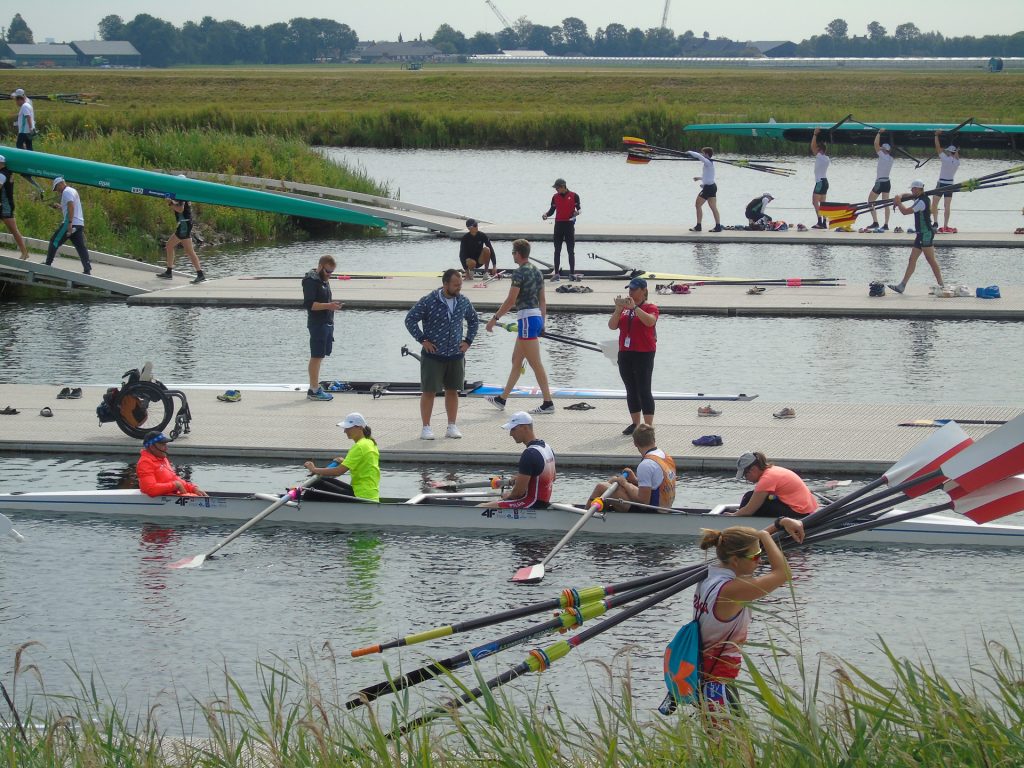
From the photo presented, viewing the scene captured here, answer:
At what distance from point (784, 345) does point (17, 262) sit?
15021 millimetres

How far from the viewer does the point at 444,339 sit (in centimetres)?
1539

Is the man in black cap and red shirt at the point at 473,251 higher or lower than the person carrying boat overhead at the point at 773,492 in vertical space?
higher

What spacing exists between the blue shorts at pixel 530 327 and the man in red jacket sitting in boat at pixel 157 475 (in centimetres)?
464

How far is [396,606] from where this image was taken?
11.4 meters

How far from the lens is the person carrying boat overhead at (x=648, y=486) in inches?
496

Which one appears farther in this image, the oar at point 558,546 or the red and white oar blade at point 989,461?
the oar at point 558,546

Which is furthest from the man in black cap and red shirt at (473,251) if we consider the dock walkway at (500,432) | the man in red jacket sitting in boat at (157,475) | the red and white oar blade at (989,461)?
the red and white oar blade at (989,461)

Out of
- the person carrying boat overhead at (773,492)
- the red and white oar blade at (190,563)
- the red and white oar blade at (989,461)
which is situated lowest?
the red and white oar blade at (190,563)

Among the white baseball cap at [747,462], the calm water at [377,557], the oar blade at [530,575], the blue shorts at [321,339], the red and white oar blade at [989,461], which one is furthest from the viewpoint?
the blue shorts at [321,339]

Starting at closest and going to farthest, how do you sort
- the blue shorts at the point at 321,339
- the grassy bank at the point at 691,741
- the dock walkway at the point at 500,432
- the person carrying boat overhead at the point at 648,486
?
the grassy bank at the point at 691,741 → the person carrying boat overhead at the point at 648,486 → the dock walkway at the point at 500,432 → the blue shorts at the point at 321,339

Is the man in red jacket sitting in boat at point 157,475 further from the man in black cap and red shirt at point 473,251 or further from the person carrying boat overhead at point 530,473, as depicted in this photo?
the man in black cap and red shirt at point 473,251

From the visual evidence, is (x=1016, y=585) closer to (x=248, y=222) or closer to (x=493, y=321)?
(x=493, y=321)

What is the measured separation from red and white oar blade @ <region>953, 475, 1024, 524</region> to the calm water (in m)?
1.49

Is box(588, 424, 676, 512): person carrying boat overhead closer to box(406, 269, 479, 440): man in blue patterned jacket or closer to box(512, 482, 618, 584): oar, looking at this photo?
box(512, 482, 618, 584): oar
